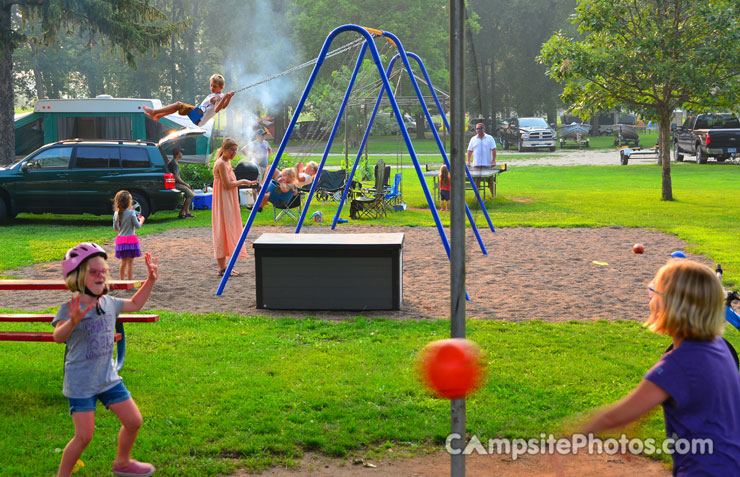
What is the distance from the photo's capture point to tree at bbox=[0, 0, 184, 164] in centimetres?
2536

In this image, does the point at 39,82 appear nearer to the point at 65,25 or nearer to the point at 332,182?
the point at 65,25

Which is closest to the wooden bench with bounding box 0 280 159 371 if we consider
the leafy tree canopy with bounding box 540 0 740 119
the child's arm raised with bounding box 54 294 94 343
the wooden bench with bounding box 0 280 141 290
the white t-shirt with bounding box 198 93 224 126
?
the wooden bench with bounding box 0 280 141 290

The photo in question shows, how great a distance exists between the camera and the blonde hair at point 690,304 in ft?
9.55

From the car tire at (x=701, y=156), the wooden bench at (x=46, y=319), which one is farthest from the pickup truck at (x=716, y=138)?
the wooden bench at (x=46, y=319)

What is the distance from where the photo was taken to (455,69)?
302 cm

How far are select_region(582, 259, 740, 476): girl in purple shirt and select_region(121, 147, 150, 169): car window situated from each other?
16.5m

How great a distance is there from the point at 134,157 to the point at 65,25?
11362 millimetres

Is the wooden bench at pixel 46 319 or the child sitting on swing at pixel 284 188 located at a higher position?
the child sitting on swing at pixel 284 188

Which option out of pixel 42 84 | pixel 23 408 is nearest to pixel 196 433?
pixel 23 408

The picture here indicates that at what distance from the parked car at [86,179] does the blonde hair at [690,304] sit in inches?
631

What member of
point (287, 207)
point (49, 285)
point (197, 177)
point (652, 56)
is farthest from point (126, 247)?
point (652, 56)

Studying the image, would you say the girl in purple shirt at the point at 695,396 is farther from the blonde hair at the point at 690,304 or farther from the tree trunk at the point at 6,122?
the tree trunk at the point at 6,122

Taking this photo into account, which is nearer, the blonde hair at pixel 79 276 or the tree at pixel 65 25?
the blonde hair at pixel 79 276

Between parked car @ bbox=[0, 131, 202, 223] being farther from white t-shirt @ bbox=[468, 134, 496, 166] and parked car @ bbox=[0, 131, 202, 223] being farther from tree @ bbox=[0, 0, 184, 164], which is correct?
tree @ bbox=[0, 0, 184, 164]
